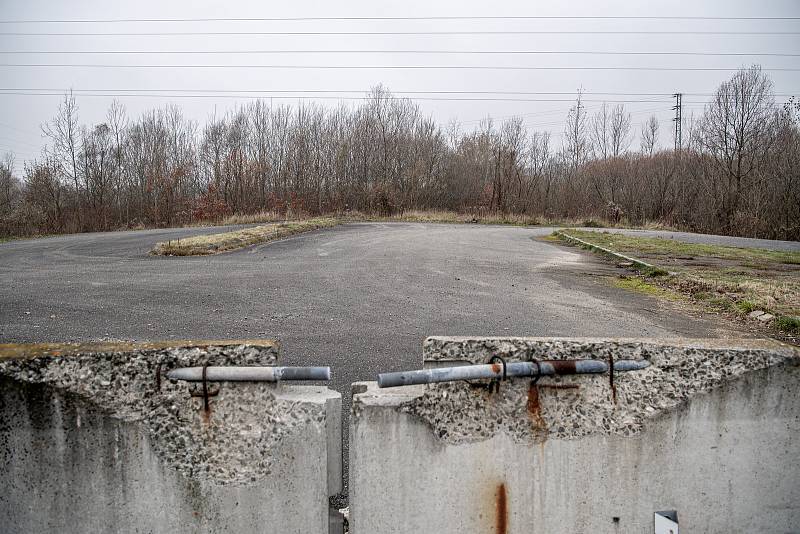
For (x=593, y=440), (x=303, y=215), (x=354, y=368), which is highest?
(x=303, y=215)

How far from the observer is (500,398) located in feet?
6.85

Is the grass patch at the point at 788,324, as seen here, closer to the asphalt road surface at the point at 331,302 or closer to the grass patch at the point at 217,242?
the asphalt road surface at the point at 331,302

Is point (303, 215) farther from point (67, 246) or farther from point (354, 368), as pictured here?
point (354, 368)

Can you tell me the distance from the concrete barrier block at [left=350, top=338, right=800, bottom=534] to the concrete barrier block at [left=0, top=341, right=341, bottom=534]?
242 mm

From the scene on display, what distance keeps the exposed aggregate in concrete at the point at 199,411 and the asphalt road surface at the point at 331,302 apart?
1.84 metres

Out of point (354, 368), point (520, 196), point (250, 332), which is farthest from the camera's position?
point (520, 196)

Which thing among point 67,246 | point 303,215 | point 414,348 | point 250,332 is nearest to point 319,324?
point 250,332

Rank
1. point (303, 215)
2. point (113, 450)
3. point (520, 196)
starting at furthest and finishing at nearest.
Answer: point (520, 196) < point (303, 215) < point (113, 450)

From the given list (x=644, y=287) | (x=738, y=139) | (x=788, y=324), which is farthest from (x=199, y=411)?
(x=738, y=139)

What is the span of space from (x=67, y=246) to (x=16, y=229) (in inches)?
449

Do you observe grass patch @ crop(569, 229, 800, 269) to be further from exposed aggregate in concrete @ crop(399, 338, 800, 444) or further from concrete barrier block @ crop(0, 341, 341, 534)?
concrete barrier block @ crop(0, 341, 341, 534)

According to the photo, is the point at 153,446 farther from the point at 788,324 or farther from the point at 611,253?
the point at 611,253

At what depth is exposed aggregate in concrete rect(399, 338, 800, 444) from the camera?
2.08 m

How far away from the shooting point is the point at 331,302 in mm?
7188
